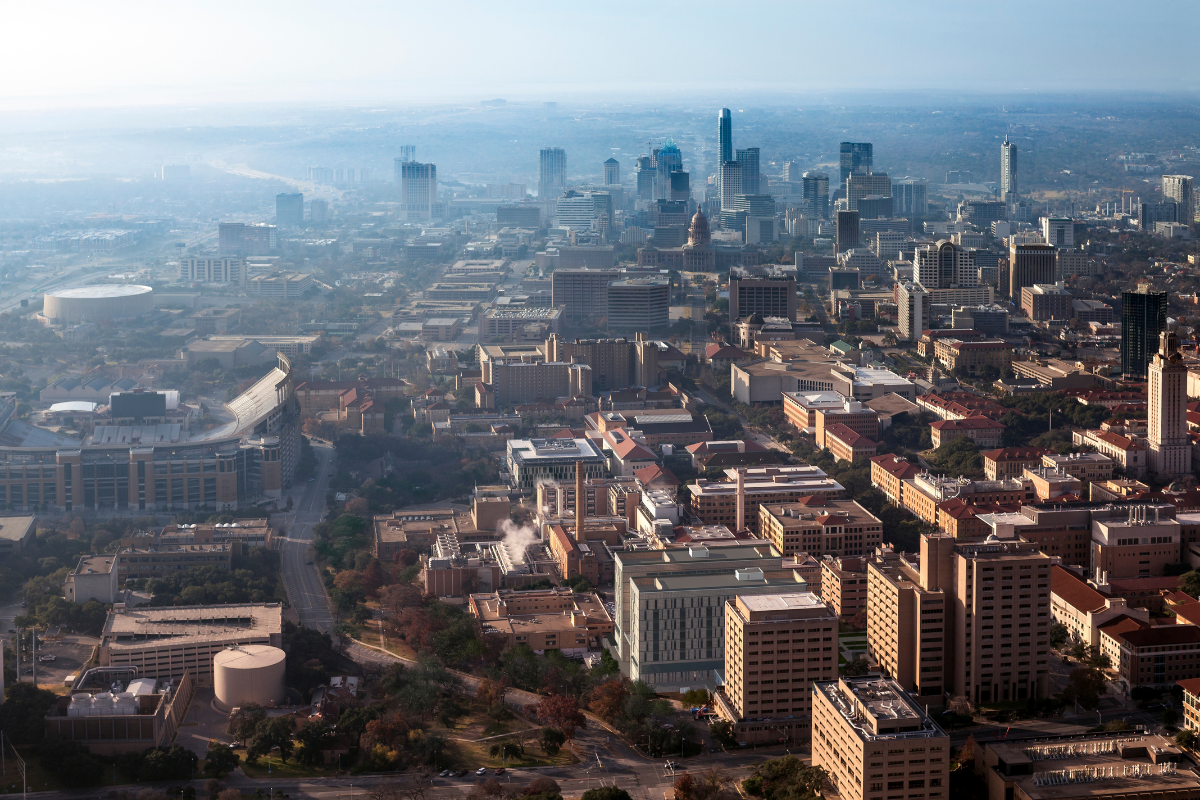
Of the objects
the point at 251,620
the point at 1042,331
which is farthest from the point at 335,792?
the point at 1042,331

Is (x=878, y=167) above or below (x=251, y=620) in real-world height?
above

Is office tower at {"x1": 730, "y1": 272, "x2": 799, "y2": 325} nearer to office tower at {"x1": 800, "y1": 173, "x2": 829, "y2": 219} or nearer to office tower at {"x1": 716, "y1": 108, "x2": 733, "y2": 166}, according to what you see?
office tower at {"x1": 800, "y1": 173, "x2": 829, "y2": 219}

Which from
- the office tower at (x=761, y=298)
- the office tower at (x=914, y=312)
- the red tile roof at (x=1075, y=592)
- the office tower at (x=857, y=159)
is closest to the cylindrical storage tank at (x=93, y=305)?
the office tower at (x=761, y=298)

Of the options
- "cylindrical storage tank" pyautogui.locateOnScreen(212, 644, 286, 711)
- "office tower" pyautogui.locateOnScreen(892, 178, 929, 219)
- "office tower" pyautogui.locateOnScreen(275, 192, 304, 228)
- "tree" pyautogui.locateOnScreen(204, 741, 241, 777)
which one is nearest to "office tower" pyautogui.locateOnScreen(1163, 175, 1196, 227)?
"office tower" pyautogui.locateOnScreen(892, 178, 929, 219)

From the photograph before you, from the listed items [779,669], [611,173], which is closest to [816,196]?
[611,173]

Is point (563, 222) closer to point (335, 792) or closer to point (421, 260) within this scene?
point (421, 260)

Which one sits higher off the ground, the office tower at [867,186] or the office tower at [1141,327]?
the office tower at [867,186]

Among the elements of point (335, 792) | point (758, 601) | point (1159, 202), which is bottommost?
point (335, 792)

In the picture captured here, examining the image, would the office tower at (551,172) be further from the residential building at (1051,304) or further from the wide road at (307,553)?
the wide road at (307,553)
